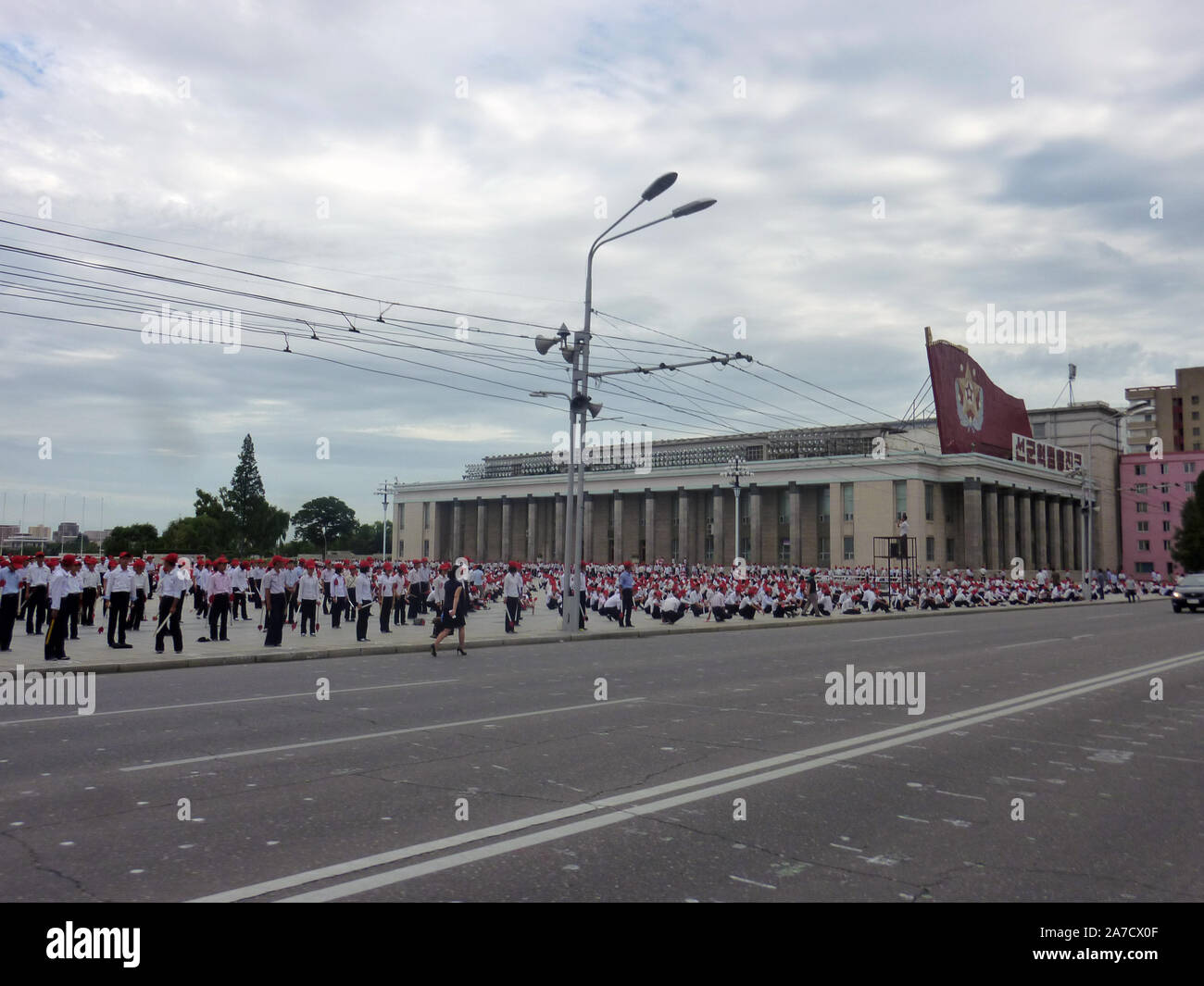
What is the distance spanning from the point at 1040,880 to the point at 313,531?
150196 millimetres

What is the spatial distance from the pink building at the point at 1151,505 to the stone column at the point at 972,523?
40.6 metres

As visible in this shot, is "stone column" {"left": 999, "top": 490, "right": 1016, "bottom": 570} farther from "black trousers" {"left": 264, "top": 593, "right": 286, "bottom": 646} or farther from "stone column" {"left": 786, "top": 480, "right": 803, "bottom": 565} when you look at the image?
"black trousers" {"left": 264, "top": 593, "right": 286, "bottom": 646}

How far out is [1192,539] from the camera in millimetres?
84312

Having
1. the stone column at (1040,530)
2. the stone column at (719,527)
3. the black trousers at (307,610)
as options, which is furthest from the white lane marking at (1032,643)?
the stone column at (1040,530)

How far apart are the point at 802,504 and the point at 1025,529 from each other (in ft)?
79.7

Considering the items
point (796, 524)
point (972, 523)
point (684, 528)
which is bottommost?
point (684, 528)

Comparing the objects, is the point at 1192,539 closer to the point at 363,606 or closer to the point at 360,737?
the point at 363,606

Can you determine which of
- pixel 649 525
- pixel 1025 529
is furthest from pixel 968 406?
pixel 649 525

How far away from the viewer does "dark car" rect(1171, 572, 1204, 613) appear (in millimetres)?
34719

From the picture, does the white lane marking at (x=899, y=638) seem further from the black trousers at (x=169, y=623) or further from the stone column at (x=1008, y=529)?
the stone column at (x=1008, y=529)

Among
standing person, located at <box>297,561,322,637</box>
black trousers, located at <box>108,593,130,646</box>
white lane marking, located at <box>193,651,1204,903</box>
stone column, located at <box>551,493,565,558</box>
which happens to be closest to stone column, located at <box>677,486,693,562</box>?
stone column, located at <box>551,493,565,558</box>

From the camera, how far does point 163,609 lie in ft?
53.8

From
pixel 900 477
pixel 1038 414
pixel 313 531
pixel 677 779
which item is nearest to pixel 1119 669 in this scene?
pixel 677 779
